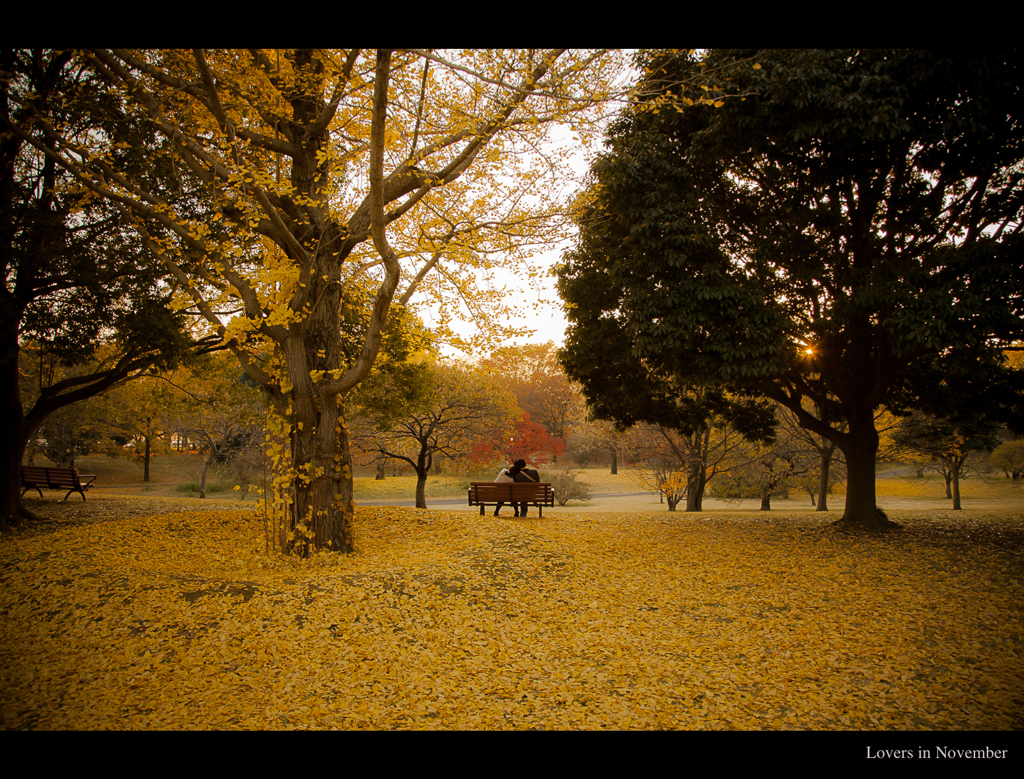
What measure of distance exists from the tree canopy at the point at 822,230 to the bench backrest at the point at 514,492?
3073mm

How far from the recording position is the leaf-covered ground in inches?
134

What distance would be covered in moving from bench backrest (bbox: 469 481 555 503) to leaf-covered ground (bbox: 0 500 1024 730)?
131 inches

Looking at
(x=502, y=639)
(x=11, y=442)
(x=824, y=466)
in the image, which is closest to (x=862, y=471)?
(x=824, y=466)

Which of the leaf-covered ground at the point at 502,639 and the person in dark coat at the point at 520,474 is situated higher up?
the person in dark coat at the point at 520,474

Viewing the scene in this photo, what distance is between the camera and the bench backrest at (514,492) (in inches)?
415

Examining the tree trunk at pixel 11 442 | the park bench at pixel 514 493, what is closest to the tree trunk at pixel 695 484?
the park bench at pixel 514 493

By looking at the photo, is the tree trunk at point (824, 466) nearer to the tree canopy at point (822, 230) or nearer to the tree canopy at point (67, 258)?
the tree canopy at point (822, 230)

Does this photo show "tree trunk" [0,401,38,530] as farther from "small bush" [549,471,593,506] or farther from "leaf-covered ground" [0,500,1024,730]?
"small bush" [549,471,593,506]

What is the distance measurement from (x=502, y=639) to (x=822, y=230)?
866 centimetres

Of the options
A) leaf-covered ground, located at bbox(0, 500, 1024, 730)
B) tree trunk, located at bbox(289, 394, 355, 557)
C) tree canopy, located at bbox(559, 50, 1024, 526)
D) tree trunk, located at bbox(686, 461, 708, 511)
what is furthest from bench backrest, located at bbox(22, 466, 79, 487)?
tree trunk, located at bbox(686, 461, 708, 511)

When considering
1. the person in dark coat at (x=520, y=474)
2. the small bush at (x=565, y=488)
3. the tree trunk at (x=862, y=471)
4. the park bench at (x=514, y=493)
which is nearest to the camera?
the tree trunk at (x=862, y=471)

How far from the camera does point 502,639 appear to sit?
4.48 m

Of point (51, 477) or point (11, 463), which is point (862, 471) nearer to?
point (11, 463)

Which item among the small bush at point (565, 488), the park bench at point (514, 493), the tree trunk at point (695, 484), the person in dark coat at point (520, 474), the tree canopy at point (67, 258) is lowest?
the small bush at point (565, 488)
